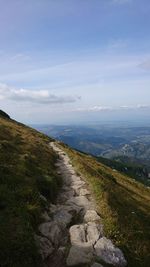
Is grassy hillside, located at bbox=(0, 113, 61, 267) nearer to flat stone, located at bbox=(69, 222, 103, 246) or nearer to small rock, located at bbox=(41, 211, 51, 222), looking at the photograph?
small rock, located at bbox=(41, 211, 51, 222)

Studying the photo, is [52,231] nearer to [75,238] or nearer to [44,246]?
[75,238]

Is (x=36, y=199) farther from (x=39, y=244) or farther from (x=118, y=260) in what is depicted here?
(x=118, y=260)

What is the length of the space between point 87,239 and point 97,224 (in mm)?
1739

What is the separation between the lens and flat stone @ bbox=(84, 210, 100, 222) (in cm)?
1748

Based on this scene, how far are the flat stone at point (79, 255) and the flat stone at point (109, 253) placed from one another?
0.37 m

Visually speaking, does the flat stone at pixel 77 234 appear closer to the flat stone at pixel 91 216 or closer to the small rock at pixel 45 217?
the flat stone at pixel 91 216

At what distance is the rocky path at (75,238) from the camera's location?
1311 centimetres

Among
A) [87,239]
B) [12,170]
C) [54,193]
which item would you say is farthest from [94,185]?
[87,239]

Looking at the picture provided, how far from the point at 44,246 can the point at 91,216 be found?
4.76 metres

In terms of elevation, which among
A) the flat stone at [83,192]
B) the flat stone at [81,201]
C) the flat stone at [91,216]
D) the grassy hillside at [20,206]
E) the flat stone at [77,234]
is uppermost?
the grassy hillside at [20,206]

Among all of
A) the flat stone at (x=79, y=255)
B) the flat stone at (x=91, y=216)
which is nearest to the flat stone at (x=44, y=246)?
the flat stone at (x=79, y=255)

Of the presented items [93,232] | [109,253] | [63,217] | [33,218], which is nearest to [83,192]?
[63,217]

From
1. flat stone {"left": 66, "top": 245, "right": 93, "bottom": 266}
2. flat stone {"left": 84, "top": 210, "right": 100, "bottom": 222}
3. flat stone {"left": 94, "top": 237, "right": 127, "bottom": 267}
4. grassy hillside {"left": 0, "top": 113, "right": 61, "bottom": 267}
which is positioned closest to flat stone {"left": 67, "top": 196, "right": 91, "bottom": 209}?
flat stone {"left": 84, "top": 210, "right": 100, "bottom": 222}

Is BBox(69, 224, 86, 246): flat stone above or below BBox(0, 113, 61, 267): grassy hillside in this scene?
below
